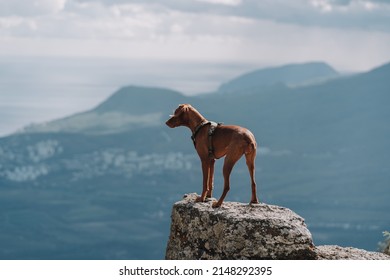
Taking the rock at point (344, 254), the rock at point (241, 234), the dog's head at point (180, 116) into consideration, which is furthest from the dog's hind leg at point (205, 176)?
the rock at point (344, 254)

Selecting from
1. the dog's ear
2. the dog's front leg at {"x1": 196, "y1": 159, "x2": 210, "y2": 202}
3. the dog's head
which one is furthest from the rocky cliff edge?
the dog's ear

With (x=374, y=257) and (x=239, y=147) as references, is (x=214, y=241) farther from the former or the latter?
(x=374, y=257)

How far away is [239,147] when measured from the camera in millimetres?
20578

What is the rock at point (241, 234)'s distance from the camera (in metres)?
19.9

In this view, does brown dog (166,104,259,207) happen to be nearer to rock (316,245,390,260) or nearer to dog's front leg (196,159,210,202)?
dog's front leg (196,159,210,202)

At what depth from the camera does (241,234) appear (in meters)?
19.9

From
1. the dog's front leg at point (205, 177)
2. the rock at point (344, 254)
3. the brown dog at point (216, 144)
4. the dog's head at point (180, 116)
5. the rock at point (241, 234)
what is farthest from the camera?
the dog's head at point (180, 116)

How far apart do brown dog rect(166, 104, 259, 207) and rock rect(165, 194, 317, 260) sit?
0.56 meters

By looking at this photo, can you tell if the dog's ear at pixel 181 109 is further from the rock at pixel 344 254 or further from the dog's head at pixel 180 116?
the rock at pixel 344 254

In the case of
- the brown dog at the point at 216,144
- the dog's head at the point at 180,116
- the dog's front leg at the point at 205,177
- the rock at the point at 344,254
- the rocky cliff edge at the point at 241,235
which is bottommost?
the rock at the point at 344,254

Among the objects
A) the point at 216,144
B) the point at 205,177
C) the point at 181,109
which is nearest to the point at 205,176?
the point at 205,177

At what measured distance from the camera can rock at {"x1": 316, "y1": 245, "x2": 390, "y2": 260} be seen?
2078cm

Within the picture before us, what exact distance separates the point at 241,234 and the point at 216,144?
242 centimetres
